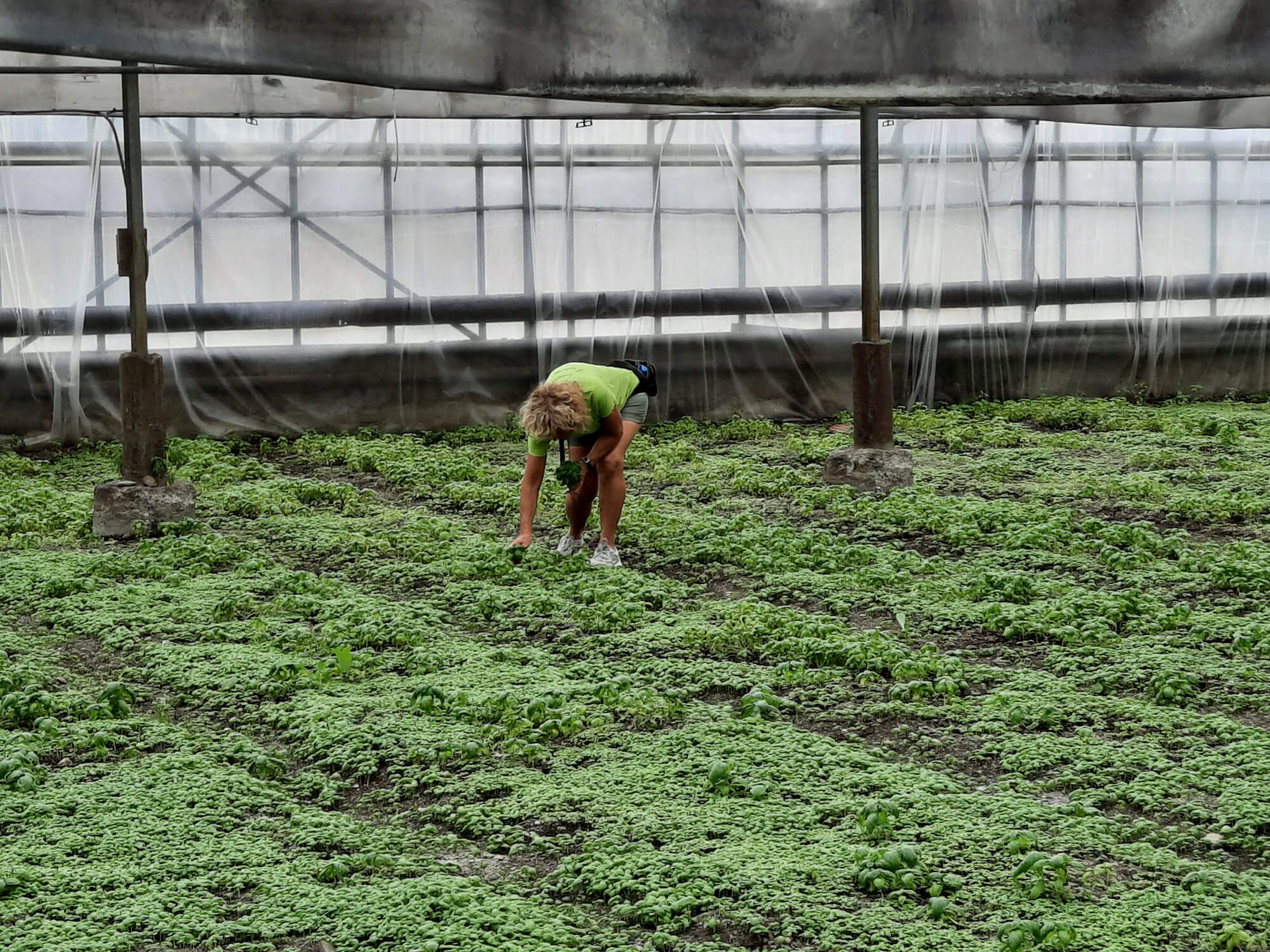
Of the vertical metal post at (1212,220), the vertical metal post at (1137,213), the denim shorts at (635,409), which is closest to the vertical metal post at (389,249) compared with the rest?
the denim shorts at (635,409)

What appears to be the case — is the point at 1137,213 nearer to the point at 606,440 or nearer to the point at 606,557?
the point at 606,440

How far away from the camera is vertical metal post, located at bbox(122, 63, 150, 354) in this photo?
8.62m

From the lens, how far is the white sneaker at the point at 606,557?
7.88m

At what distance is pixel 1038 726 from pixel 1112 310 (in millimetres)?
10261

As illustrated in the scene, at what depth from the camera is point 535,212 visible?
1337 centimetres

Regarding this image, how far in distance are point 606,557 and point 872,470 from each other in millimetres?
2804

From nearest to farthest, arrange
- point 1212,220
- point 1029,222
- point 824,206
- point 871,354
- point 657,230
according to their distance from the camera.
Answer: point 871,354 < point 657,230 < point 824,206 < point 1029,222 < point 1212,220

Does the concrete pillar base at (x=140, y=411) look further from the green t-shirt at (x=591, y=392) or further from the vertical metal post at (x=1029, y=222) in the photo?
the vertical metal post at (x=1029, y=222)

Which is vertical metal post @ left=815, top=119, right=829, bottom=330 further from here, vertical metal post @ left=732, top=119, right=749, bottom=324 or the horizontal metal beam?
vertical metal post @ left=732, top=119, right=749, bottom=324

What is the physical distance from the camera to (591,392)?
755 cm

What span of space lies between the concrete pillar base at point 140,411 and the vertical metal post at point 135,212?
0.33 feet

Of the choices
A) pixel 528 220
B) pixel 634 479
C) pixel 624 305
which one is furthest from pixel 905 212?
pixel 634 479

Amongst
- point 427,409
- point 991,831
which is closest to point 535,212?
point 427,409

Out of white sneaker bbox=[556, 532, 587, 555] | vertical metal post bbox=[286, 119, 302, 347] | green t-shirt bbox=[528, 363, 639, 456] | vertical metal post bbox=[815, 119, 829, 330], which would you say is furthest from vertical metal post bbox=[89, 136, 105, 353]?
vertical metal post bbox=[815, 119, 829, 330]
